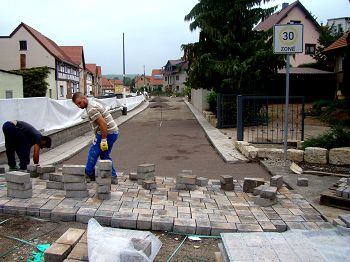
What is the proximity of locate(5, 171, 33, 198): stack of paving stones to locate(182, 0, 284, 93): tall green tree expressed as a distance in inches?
478

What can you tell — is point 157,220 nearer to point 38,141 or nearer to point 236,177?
point 236,177

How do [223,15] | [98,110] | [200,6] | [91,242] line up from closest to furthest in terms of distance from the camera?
1. [91,242]
2. [98,110]
3. [223,15]
4. [200,6]

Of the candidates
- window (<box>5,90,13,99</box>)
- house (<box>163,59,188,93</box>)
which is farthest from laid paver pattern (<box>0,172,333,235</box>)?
house (<box>163,59,188,93</box>)

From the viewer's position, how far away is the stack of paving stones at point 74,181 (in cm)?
543

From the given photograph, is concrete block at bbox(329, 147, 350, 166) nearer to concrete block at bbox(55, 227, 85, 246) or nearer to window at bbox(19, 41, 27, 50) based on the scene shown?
concrete block at bbox(55, 227, 85, 246)

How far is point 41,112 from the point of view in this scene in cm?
1095

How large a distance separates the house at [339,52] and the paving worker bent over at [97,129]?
19.0m

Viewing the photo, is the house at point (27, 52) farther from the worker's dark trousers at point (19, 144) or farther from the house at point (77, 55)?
the worker's dark trousers at point (19, 144)

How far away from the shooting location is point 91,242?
350 cm

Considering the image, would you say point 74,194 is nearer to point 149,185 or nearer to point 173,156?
point 149,185

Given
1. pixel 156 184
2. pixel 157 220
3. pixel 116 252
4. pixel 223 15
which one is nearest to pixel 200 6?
pixel 223 15

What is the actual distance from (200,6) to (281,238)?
16.8 metres

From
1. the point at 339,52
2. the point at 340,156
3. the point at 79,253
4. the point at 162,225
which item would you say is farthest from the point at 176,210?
the point at 339,52

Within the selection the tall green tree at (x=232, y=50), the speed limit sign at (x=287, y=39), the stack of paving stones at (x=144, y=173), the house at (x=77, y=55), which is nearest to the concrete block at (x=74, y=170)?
the stack of paving stones at (x=144, y=173)
